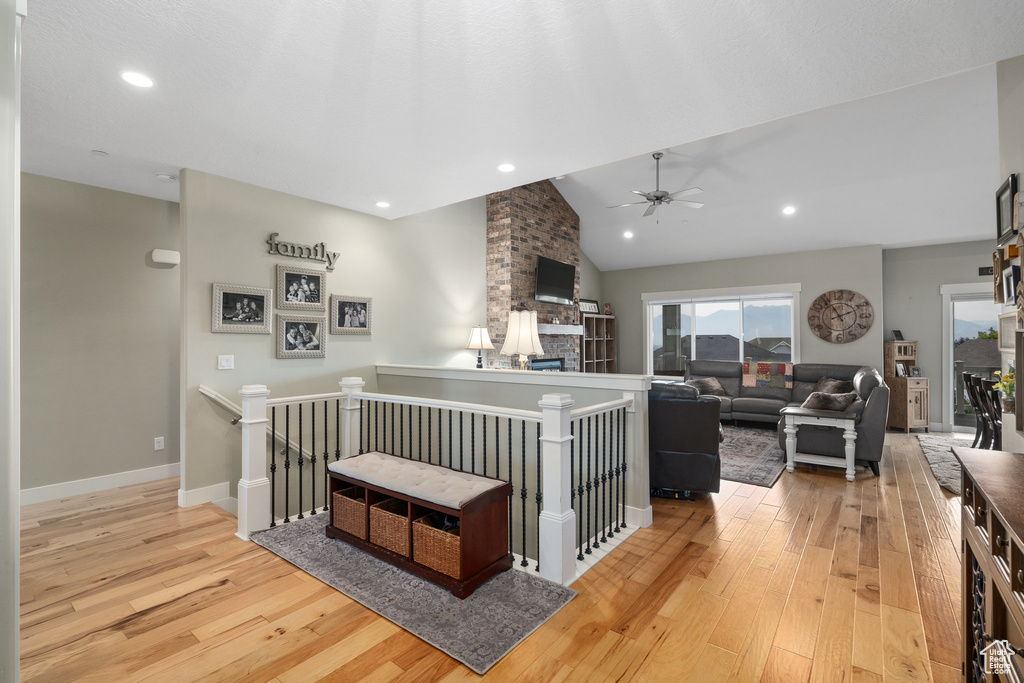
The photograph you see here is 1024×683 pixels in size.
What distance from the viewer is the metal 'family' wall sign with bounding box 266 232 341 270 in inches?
161

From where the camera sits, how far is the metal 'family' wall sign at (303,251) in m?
4.08

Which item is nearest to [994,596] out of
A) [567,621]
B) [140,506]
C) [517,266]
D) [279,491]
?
[567,621]

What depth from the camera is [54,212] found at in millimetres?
3734

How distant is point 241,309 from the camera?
3885 millimetres

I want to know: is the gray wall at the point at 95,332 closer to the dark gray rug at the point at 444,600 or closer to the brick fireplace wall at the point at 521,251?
the dark gray rug at the point at 444,600

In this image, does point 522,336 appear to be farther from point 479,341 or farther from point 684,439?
point 684,439

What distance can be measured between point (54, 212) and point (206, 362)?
1.70 m

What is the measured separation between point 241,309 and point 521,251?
11.7ft

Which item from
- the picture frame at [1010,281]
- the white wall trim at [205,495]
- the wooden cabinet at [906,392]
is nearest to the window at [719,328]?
the wooden cabinet at [906,392]

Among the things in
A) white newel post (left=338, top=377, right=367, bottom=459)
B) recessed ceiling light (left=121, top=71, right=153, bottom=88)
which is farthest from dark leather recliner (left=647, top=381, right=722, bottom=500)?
recessed ceiling light (left=121, top=71, right=153, bottom=88)

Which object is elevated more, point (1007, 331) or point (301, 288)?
point (301, 288)

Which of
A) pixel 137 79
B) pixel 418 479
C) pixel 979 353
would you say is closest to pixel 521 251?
pixel 418 479

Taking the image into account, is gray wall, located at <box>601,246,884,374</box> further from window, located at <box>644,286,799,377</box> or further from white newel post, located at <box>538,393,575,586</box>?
white newel post, located at <box>538,393,575,586</box>

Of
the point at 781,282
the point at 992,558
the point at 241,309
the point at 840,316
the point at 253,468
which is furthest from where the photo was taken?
the point at 781,282
